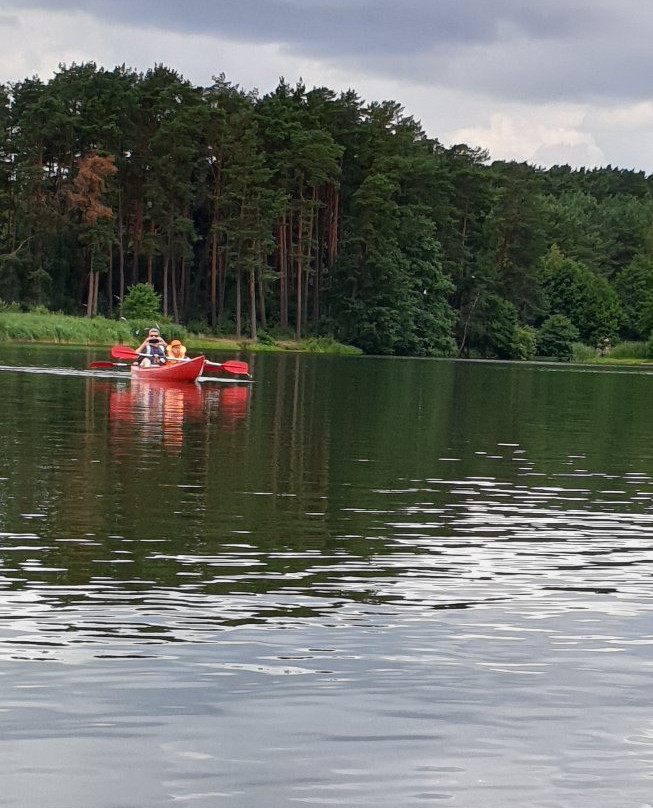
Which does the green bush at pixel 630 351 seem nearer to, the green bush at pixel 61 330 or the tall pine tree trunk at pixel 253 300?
the tall pine tree trunk at pixel 253 300

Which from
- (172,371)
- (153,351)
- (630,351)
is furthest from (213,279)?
(172,371)

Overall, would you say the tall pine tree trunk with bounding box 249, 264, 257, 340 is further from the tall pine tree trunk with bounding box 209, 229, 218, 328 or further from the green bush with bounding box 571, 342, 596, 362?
the green bush with bounding box 571, 342, 596, 362

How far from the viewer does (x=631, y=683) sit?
8.45 m

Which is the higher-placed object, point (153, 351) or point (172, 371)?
point (153, 351)

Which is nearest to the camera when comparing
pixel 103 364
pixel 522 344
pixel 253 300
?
pixel 103 364

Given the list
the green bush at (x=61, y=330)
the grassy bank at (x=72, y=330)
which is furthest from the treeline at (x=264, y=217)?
the green bush at (x=61, y=330)

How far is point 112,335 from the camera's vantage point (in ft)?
265

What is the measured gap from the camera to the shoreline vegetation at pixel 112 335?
257 ft

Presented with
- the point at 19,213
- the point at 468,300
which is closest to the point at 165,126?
the point at 19,213

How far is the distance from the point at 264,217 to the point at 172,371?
60.0 m

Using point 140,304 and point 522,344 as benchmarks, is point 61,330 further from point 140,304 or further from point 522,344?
point 522,344

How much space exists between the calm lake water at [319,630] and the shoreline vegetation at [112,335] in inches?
2261

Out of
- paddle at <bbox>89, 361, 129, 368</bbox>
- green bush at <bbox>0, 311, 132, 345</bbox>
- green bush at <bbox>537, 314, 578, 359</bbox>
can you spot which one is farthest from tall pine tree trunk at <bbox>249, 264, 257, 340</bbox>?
paddle at <bbox>89, 361, 129, 368</bbox>

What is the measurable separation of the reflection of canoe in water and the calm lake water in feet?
66.9
